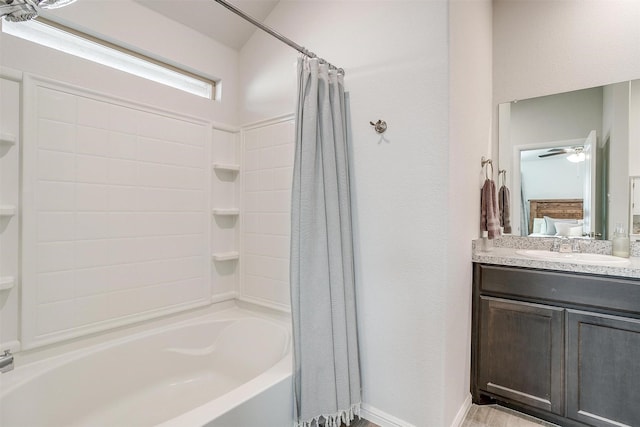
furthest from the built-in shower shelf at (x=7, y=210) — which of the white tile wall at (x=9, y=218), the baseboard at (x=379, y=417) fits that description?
the baseboard at (x=379, y=417)

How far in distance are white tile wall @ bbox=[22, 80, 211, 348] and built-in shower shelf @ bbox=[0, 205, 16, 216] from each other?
2.6 inches

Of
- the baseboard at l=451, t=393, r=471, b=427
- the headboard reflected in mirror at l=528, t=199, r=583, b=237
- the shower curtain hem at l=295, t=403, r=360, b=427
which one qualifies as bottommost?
the baseboard at l=451, t=393, r=471, b=427

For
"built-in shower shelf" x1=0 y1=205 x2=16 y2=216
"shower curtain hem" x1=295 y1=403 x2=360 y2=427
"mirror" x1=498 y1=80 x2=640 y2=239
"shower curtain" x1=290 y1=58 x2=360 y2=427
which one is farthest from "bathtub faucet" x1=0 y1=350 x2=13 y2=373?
"mirror" x1=498 y1=80 x2=640 y2=239

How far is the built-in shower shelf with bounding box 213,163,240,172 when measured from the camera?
245 cm

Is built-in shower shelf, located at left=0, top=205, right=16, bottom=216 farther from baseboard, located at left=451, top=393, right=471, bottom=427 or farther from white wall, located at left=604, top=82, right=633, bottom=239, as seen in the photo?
white wall, located at left=604, top=82, right=633, bottom=239

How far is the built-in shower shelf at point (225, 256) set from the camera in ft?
8.07

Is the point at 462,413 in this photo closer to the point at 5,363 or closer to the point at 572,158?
the point at 572,158

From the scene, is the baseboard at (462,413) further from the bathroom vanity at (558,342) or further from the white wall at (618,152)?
the white wall at (618,152)

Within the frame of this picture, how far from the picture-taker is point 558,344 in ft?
5.75

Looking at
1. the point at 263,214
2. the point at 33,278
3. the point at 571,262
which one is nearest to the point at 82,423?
the point at 33,278

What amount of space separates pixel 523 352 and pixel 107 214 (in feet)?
8.47

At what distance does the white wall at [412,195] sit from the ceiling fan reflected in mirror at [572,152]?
2.00 ft

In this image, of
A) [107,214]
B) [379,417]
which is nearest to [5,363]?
[107,214]

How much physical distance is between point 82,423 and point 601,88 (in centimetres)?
358
